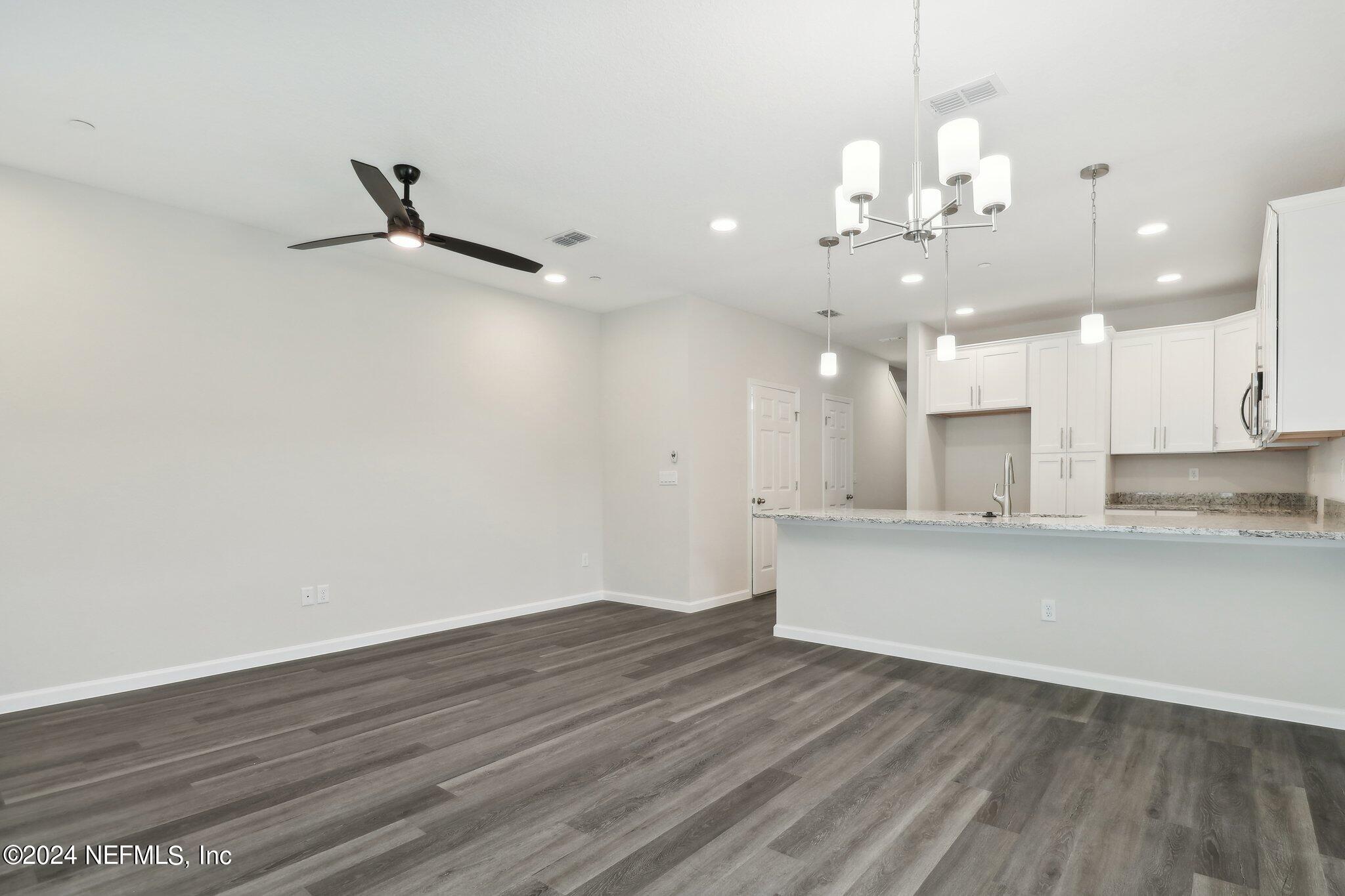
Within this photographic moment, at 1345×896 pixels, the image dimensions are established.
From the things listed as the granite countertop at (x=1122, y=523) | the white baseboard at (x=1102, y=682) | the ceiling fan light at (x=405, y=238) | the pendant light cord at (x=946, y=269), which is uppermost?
the pendant light cord at (x=946, y=269)

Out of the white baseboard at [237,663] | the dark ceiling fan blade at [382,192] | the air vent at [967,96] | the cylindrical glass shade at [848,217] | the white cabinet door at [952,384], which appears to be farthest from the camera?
the white cabinet door at [952,384]

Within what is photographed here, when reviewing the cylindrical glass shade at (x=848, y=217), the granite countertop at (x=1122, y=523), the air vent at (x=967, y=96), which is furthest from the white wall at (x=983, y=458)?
the cylindrical glass shade at (x=848, y=217)

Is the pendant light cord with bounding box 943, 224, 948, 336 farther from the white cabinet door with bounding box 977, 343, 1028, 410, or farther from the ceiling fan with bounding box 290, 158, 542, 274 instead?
the ceiling fan with bounding box 290, 158, 542, 274

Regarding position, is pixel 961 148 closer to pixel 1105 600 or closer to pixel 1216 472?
pixel 1105 600

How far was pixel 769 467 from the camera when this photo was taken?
6629 mm

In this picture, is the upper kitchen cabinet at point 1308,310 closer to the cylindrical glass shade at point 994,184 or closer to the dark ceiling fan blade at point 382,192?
the cylindrical glass shade at point 994,184

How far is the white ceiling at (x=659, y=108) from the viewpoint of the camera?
2.29m

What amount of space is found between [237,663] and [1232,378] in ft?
24.7

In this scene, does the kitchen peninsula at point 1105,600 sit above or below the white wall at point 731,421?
below

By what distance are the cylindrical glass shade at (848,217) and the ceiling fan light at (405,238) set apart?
2140 mm

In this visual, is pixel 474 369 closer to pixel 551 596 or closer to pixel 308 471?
pixel 308 471

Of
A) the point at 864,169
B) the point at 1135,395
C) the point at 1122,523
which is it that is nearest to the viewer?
the point at 864,169

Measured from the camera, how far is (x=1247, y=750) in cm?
278

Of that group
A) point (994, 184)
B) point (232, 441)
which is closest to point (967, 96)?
point (994, 184)
